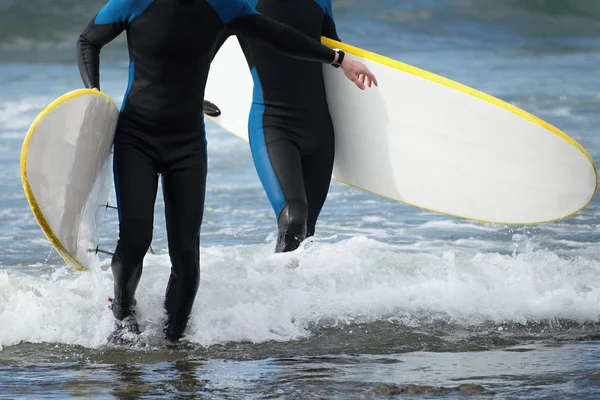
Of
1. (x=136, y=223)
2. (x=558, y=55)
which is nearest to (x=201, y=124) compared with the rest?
(x=136, y=223)

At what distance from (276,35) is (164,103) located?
539mm

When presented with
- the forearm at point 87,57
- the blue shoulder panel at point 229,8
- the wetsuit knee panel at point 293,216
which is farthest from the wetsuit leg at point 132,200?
the wetsuit knee panel at point 293,216

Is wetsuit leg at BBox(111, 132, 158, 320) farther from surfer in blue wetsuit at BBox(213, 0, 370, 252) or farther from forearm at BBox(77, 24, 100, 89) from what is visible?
surfer in blue wetsuit at BBox(213, 0, 370, 252)

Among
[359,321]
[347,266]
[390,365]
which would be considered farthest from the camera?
Result: [347,266]

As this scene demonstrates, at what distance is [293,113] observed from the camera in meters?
5.16

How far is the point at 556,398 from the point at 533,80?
18849 mm

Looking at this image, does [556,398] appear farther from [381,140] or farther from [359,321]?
[381,140]

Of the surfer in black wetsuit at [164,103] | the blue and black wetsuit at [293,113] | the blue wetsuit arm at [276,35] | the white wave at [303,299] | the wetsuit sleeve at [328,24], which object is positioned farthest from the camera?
the wetsuit sleeve at [328,24]

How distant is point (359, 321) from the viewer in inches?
192

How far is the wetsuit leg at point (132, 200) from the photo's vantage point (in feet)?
13.3

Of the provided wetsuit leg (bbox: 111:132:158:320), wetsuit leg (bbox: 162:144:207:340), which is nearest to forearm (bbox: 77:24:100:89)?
wetsuit leg (bbox: 111:132:158:320)

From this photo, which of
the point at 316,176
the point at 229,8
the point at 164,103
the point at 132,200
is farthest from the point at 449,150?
the point at 132,200

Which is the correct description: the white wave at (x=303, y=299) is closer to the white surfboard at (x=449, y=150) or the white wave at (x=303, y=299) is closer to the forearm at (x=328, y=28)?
the white surfboard at (x=449, y=150)

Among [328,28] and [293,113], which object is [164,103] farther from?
[328,28]
